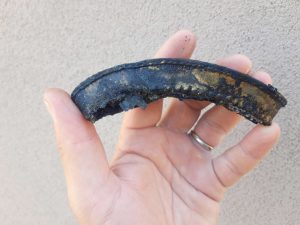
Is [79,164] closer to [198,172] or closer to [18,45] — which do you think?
[198,172]

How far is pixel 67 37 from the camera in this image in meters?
0.81

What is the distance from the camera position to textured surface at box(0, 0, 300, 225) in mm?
668

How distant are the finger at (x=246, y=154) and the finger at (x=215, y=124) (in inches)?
1.6

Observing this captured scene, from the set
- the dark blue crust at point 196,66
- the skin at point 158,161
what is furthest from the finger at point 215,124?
the dark blue crust at point 196,66

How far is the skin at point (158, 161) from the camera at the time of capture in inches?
22.2

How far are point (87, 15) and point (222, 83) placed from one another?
1.16ft

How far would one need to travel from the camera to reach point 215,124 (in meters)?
0.69

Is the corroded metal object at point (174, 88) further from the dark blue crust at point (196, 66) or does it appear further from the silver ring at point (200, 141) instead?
the silver ring at point (200, 141)

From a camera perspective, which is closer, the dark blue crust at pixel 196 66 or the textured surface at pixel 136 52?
the dark blue crust at pixel 196 66

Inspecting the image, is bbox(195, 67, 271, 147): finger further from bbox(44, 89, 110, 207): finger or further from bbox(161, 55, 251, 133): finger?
bbox(44, 89, 110, 207): finger

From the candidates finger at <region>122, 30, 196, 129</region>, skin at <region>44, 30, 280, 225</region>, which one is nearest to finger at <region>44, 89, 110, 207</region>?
skin at <region>44, 30, 280, 225</region>

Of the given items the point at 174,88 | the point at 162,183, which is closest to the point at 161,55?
the point at 174,88

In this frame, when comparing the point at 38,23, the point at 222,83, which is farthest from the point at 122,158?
the point at 38,23

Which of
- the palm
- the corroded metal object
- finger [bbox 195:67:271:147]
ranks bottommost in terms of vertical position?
the palm
